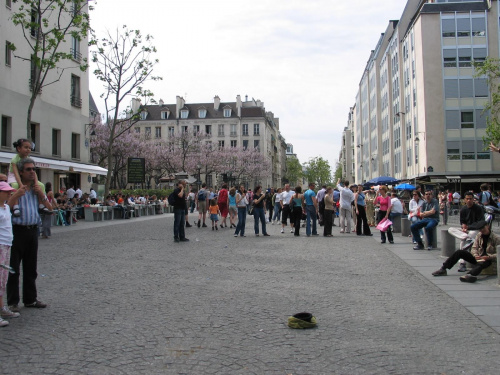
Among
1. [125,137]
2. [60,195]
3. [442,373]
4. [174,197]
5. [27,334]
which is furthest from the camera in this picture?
[125,137]

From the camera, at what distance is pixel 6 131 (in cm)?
2548

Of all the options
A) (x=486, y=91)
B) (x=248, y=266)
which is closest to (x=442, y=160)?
(x=486, y=91)

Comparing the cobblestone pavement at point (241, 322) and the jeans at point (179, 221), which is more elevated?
the jeans at point (179, 221)

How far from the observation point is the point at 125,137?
176 ft

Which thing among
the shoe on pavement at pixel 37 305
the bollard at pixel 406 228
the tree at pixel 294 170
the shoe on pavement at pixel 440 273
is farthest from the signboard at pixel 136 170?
the tree at pixel 294 170

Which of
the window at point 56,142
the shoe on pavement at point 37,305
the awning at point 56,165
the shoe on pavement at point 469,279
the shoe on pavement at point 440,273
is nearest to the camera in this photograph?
the shoe on pavement at point 37,305

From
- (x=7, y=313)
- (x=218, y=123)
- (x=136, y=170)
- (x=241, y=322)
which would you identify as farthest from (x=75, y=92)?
(x=218, y=123)

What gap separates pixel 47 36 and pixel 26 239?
1887 cm

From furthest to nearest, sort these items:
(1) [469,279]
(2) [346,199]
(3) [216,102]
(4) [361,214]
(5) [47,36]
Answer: (3) [216,102] < (5) [47,36] < (2) [346,199] < (4) [361,214] < (1) [469,279]

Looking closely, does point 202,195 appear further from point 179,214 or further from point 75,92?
point 75,92

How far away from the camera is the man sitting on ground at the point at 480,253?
7855 millimetres

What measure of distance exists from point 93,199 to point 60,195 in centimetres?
536

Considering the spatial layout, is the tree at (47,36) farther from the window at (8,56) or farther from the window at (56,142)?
the window at (56,142)

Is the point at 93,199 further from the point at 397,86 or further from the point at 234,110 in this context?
the point at 234,110
